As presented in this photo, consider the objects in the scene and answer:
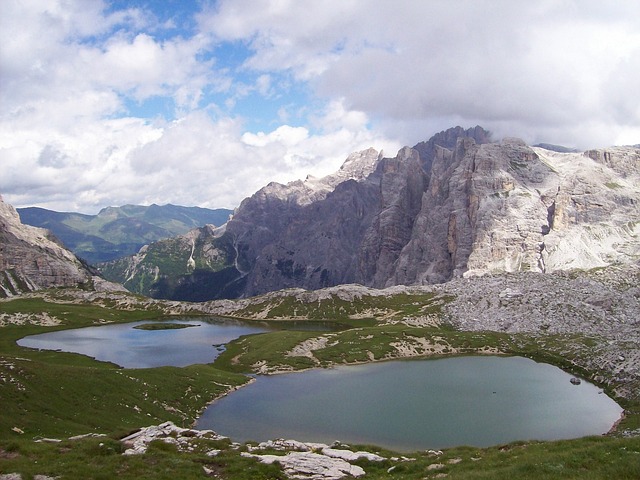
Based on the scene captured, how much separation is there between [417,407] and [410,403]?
2656mm

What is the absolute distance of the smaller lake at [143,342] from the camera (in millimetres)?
122688

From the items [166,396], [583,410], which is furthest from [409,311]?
[166,396]

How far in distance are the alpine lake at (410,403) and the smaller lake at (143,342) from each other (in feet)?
2.46

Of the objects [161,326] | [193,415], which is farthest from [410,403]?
[161,326]

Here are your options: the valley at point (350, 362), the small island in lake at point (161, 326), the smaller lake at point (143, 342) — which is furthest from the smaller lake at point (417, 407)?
the small island in lake at point (161, 326)

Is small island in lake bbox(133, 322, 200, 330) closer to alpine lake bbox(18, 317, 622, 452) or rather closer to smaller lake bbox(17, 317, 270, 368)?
smaller lake bbox(17, 317, 270, 368)

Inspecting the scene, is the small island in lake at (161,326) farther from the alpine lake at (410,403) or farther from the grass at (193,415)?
the alpine lake at (410,403)

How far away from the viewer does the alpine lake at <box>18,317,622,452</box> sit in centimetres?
6538

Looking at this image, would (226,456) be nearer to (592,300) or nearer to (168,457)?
(168,457)

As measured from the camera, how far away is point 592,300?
152 m

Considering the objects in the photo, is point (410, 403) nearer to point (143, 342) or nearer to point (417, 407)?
point (417, 407)

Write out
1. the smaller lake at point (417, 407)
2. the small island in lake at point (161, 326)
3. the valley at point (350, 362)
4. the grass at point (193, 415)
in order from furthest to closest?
the small island in lake at point (161, 326) → the smaller lake at point (417, 407) → the valley at point (350, 362) → the grass at point (193, 415)

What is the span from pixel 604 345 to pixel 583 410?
140 ft

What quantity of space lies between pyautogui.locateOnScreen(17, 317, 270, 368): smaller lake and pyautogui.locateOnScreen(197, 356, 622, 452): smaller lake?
1300 inches
